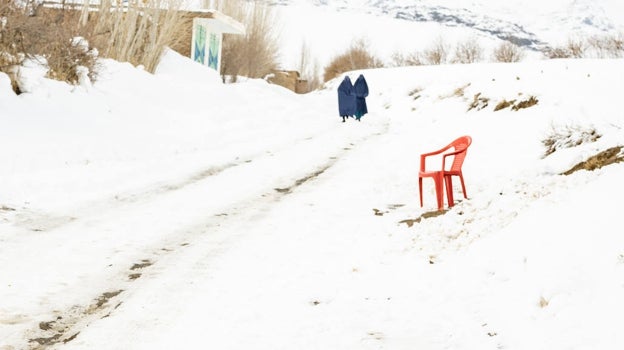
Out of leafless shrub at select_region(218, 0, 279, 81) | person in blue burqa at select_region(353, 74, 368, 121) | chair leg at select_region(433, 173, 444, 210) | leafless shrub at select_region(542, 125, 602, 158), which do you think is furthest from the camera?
leafless shrub at select_region(218, 0, 279, 81)

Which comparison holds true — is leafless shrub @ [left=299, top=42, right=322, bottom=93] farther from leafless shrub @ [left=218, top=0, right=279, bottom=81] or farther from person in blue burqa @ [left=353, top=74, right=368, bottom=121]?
person in blue burqa @ [left=353, top=74, right=368, bottom=121]

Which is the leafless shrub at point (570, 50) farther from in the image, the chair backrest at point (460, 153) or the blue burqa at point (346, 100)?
the chair backrest at point (460, 153)

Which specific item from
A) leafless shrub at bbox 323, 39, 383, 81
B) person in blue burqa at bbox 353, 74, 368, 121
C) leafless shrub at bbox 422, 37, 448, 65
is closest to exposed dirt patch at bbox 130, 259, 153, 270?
person in blue burqa at bbox 353, 74, 368, 121

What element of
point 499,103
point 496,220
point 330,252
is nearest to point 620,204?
point 496,220

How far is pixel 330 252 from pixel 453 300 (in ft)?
5.60

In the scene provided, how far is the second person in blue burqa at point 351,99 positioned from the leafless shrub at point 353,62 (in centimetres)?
3779

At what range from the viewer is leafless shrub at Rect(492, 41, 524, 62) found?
37531 mm

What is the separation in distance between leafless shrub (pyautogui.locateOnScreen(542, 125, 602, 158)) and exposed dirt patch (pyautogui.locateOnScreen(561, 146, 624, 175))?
1.55 meters

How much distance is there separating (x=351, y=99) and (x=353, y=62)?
3946 centimetres

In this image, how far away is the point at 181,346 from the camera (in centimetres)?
397

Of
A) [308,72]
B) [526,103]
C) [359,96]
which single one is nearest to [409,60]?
[308,72]

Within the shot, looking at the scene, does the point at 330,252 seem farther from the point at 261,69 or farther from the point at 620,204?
the point at 261,69

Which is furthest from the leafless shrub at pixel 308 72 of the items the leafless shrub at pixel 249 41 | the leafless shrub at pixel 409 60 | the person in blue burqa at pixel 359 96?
the person in blue burqa at pixel 359 96

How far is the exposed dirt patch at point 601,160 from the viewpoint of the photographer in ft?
21.6
